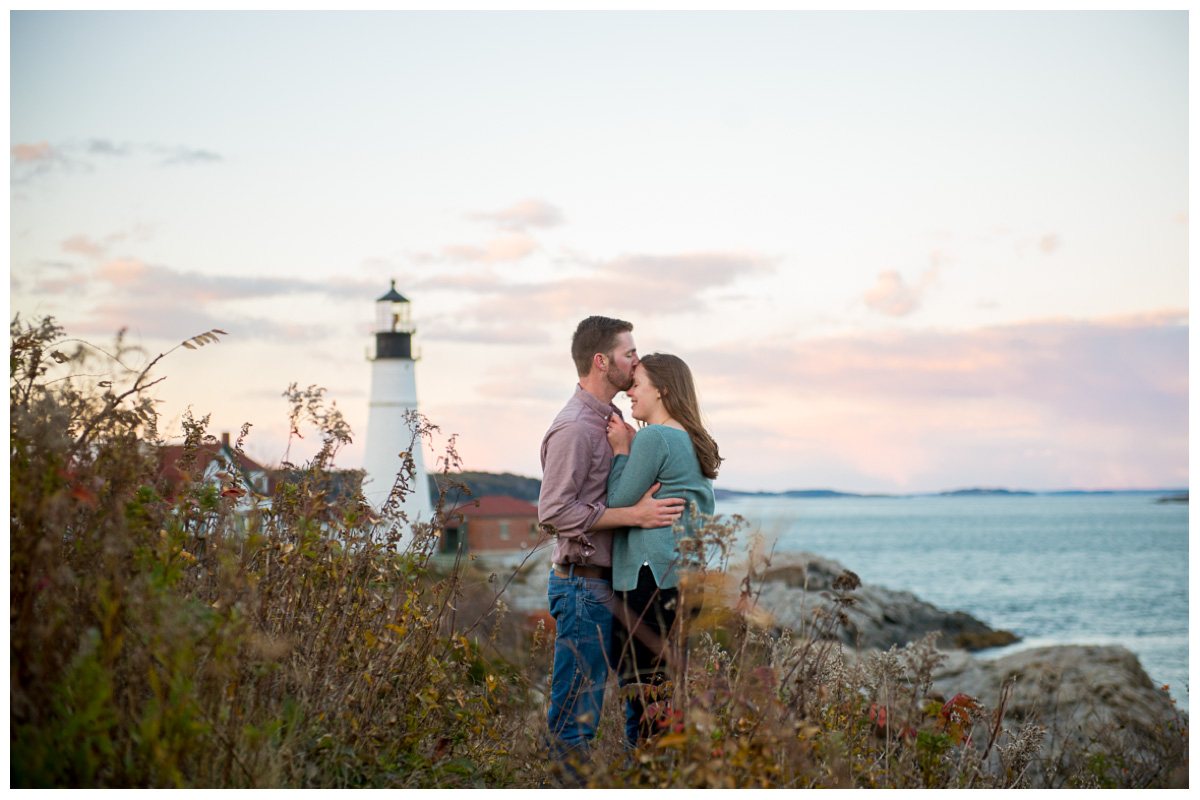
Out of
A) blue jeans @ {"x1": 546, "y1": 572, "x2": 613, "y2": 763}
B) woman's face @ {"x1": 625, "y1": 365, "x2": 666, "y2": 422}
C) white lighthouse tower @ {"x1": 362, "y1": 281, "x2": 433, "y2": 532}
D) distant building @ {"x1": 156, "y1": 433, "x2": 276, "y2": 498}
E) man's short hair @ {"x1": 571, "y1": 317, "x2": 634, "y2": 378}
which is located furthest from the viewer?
white lighthouse tower @ {"x1": 362, "y1": 281, "x2": 433, "y2": 532}

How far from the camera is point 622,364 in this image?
15.7 ft

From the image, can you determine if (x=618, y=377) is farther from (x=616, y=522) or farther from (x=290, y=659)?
(x=290, y=659)

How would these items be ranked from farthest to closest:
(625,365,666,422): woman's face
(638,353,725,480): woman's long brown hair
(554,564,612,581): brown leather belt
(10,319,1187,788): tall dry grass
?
(625,365,666,422): woman's face < (638,353,725,480): woman's long brown hair < (554,564,612,581): brown leather belt < (10,319,1187,788): tall dry grass

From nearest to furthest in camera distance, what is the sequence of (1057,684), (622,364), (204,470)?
1. (204,470)
2. (622,364)
3. (1057,684)

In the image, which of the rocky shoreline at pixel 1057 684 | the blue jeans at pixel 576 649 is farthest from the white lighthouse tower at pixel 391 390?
the blue jeans at pixel 576 649

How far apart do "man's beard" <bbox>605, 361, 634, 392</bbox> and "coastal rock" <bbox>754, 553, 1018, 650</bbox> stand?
974 cm

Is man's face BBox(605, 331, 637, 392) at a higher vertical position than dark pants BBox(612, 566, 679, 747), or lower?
higher

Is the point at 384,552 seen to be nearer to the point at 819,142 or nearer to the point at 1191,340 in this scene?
the point at 1191,340

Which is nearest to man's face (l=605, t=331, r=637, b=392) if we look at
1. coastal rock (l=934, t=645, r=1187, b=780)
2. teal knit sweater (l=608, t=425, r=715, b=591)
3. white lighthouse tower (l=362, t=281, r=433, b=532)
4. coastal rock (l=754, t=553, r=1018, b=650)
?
teal knit sweater (l=608, t=425, r=715, b=591)

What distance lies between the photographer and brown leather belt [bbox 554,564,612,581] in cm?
441

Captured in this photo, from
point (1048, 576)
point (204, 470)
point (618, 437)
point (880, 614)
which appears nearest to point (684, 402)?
point (618, 437)

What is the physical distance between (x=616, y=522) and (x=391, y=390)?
2182 centimetres

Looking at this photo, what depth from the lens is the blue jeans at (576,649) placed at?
419 cm

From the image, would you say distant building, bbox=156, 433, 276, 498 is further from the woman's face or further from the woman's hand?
the woman's face
